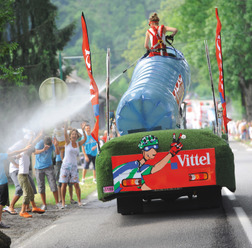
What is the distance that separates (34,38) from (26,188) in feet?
48.5

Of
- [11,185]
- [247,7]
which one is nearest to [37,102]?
[11,185]

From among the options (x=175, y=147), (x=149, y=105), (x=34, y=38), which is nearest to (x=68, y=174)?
(x=149, y=105)

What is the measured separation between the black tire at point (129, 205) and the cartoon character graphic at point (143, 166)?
1009mm

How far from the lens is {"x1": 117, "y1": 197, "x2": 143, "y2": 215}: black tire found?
462 inches

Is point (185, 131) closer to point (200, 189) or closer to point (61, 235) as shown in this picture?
point (200, 189)

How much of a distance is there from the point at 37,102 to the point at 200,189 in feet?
50.5

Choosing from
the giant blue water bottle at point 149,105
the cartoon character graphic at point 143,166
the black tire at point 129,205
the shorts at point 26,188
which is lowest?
the black tire at point 129,205

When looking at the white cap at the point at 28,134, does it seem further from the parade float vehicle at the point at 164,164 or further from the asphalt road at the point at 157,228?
the parade float vehicle at the point at 164,164

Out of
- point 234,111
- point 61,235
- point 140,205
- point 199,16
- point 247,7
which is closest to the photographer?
point 61,235

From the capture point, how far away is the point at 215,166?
34.9ft

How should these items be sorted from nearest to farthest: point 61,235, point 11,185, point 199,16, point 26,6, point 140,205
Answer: point 61,235 → point 140,205 → point 11,185 → point 26,6 → point 199,16

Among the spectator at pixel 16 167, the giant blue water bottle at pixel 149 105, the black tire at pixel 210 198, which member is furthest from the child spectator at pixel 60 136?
the black tire at pixel 210 198

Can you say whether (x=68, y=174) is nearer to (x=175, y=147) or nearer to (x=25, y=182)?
(x=25, y=182)

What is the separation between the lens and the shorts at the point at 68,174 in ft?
47.5
